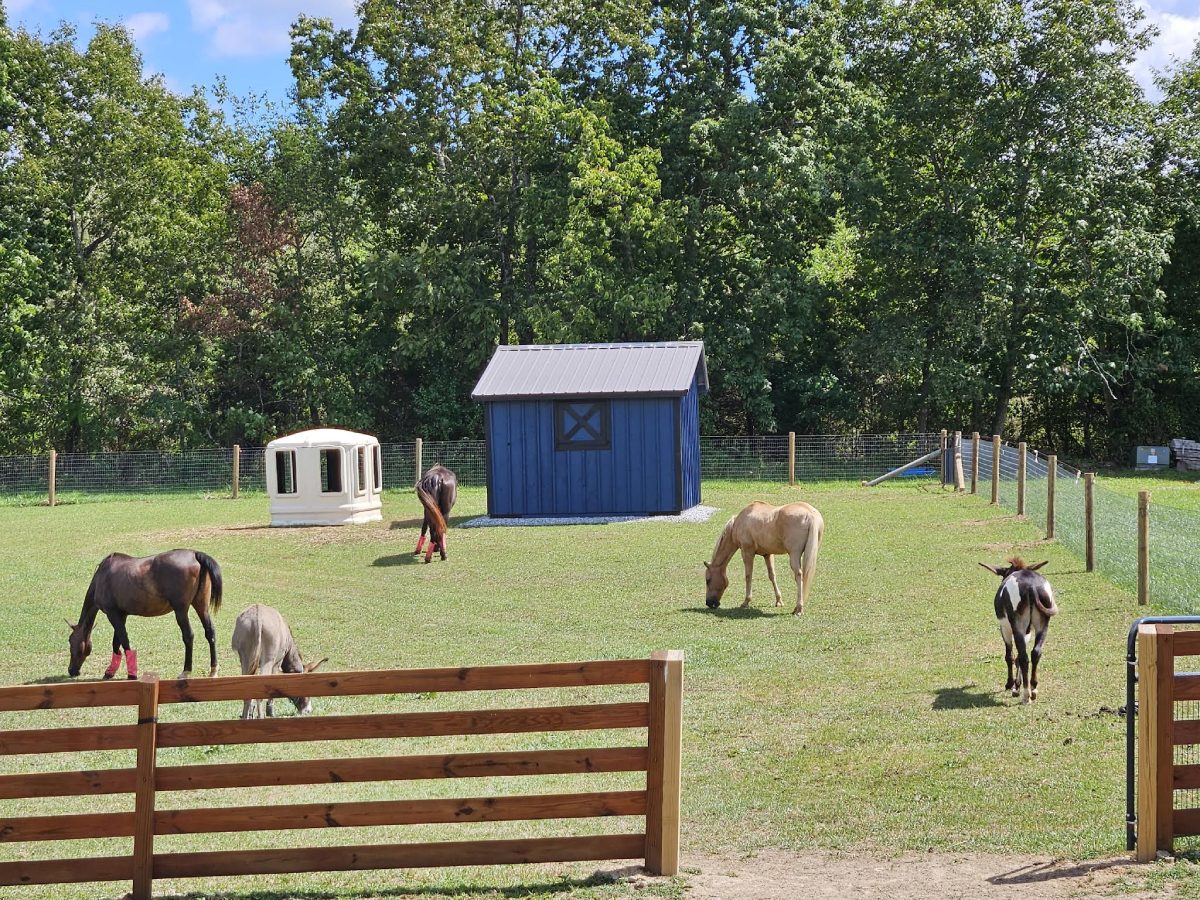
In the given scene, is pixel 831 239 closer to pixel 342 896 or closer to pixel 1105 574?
pixel 1105 574

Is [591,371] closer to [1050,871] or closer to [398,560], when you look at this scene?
[398,560]

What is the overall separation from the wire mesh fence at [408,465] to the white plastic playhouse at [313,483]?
23.4 feet

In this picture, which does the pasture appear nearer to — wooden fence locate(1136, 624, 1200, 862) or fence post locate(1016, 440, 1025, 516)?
wooden fence locate(1136, 624, 1200, 862)

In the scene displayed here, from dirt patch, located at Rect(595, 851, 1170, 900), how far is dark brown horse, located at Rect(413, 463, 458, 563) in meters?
13.0

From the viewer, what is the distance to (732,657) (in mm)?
12523

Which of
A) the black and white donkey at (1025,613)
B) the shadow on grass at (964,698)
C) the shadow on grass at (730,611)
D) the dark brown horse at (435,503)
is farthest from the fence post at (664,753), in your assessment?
the dark brown horse at (435,503)

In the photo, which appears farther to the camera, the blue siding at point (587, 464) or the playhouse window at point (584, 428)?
the playhouse window at point (584, 428)

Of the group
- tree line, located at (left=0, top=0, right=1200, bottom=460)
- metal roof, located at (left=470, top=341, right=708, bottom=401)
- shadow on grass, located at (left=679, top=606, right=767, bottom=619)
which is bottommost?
shadow on grass, located at (left=679, top=606, right=767, bottom=619)

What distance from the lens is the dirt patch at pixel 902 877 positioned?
625cm

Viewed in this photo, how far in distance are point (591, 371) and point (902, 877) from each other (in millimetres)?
21115

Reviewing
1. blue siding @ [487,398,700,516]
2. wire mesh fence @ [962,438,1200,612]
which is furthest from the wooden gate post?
wire mesh fence @ [962,438,1200,612]

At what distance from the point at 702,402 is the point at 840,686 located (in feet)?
88.8

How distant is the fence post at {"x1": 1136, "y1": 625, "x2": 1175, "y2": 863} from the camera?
6.50 m

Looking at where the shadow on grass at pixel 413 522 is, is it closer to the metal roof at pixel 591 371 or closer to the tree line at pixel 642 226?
the metal roof at pixel 591 371
